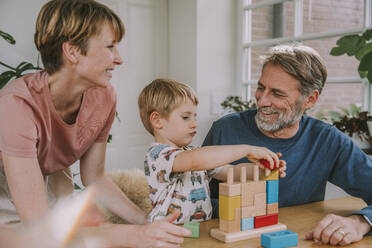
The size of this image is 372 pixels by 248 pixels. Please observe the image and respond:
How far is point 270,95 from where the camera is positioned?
184cm

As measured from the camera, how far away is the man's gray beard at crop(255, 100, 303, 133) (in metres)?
1.83

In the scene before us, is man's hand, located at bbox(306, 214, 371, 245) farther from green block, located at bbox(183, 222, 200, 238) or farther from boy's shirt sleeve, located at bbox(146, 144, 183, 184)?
boy's shirt sleeve, located at bbox(146, 144, 183, 184)

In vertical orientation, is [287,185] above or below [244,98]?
below

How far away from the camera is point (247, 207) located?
1.19m

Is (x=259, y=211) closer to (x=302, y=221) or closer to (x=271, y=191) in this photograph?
(x=271, y=191)

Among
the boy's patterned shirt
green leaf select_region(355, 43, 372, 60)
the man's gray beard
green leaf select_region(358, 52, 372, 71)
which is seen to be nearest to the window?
green leaf select_region(355, 43, 372, 60)

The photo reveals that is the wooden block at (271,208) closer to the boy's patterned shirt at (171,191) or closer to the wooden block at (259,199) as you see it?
the wooden block at (259,199)

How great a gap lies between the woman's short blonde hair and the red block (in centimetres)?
81

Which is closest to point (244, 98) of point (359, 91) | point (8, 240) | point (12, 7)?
point (359, 91)

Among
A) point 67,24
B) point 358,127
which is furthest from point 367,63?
point 67,24

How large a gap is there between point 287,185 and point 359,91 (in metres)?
1.33

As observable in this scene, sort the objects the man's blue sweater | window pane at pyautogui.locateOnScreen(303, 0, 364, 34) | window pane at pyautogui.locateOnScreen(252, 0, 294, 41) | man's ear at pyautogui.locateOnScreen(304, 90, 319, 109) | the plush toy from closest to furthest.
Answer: the man's blue sweater < man's ear at pyautogui.locateOnScreen(304, 90, 319, 109) < the plush toy < window pane at pyautogui.locateOnScreen(303, 0, 364, 34) < window pane at pyautogui.locateOnScreen(252, 0, 294, 41)

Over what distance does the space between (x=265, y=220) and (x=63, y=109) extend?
0.84 metres

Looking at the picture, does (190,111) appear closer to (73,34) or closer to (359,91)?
(73,34)
